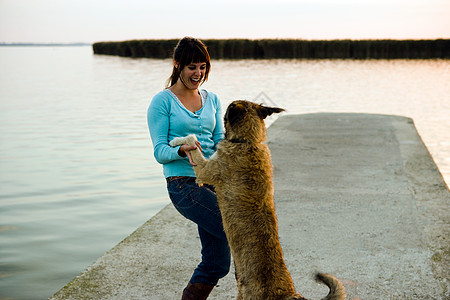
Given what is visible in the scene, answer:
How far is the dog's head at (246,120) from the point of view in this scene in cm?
393

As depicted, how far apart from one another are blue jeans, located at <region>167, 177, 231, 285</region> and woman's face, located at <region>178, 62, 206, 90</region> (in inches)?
31.8

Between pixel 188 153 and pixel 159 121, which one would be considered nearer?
pixel 188 153

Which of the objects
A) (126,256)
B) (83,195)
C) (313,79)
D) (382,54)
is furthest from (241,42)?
(126,256)

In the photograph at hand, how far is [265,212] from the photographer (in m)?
3.71

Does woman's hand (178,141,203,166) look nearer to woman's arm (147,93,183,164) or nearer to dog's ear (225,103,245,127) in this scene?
woman's arm (147,93,183,164)

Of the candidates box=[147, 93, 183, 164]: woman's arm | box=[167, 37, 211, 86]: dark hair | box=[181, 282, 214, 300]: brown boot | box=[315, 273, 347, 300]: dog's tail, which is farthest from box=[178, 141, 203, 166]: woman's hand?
box=[315, 273, 347, 300]: dog's tail

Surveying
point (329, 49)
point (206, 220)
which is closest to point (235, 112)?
point (206, 220)

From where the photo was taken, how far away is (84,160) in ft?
45.3

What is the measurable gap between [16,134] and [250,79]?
2378 centimetres

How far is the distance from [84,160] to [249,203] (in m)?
10.9

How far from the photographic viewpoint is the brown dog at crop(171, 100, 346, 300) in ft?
11.5

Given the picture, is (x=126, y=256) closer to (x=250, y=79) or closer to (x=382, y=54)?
(x=250, y=79)

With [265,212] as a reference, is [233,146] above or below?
above

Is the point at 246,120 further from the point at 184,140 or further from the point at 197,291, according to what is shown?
the point at 197,291
